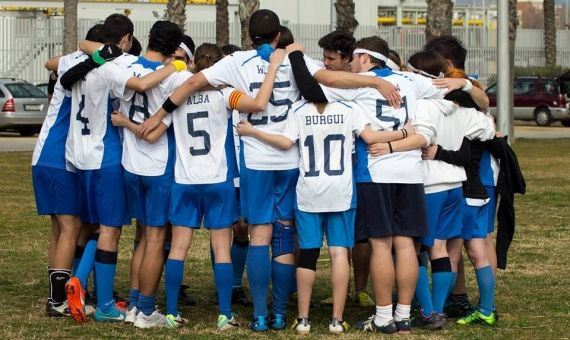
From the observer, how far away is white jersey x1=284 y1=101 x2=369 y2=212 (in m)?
8.18

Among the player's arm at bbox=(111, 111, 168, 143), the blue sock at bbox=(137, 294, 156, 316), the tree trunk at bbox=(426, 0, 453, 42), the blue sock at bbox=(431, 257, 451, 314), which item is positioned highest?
the tree trunk at bbox=(426, 0, 453, 42)

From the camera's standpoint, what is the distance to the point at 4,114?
33750 millimetres

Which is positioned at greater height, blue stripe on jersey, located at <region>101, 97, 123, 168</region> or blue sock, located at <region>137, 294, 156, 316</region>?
blue stripe on jersey, located at <region>101, 97, 123, 168</region>

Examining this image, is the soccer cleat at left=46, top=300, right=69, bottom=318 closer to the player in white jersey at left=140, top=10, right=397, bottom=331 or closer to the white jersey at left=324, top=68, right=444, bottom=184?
the player in white jersey at left=140, top=10, right=397, bottom=331

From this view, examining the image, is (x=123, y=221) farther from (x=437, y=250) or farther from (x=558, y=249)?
(x=558, y=249)

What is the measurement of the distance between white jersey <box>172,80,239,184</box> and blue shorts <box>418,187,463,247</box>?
1.43 meters

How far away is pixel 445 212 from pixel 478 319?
814 millimetres

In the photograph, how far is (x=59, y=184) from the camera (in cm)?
895

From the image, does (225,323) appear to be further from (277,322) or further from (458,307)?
(458,307)

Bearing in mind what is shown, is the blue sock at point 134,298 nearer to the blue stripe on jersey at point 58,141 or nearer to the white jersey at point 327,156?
the blue stripe on jersey at point 58,141

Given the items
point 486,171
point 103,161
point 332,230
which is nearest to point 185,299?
point 103,161

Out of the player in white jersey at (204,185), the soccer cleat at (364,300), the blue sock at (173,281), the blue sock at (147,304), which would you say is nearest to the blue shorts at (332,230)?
the player in white jersey at (204,185)

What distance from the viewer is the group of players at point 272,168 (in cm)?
826

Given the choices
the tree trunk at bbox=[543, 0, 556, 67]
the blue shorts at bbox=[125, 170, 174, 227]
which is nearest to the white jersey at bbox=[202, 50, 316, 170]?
the blue shorts at bbox=[125, 170, 174, 227]
